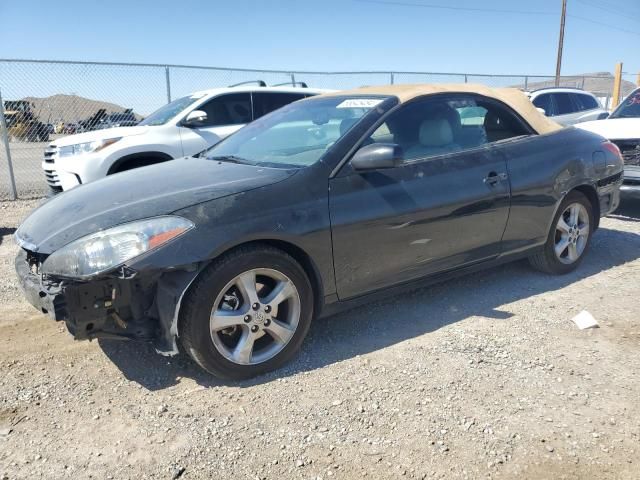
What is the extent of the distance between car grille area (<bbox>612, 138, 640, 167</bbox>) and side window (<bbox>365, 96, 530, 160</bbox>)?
3150mm

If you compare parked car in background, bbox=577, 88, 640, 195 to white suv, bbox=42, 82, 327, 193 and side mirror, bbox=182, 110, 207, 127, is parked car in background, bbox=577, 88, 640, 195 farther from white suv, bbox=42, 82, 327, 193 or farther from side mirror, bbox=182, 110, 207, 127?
side mirror, bbox=182, 110, 207, 127

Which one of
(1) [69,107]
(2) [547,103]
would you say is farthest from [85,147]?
(2) [547,103]

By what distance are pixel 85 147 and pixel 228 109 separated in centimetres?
217

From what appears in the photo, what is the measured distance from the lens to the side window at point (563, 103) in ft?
38.5

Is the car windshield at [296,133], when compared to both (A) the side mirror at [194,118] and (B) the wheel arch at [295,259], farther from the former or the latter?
(A) the side mirror at [194,118]

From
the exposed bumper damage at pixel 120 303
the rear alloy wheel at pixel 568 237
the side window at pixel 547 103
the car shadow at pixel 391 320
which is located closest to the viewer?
the exposed bumper damage at pixel 120 303

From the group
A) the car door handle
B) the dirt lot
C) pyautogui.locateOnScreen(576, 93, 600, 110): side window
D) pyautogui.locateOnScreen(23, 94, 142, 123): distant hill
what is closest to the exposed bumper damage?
the dirt lot

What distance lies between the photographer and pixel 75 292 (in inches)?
108

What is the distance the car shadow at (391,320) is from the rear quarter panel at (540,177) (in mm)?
425

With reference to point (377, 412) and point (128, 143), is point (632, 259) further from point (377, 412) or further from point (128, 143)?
point (128, 143)

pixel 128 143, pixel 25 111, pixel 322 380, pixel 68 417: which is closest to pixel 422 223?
pixel 322 380

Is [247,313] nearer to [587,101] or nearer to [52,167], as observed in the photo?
[52,167]

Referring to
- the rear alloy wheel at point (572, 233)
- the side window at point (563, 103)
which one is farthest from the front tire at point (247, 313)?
the side window at point (563, 103)

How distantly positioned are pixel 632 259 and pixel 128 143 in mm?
6175
